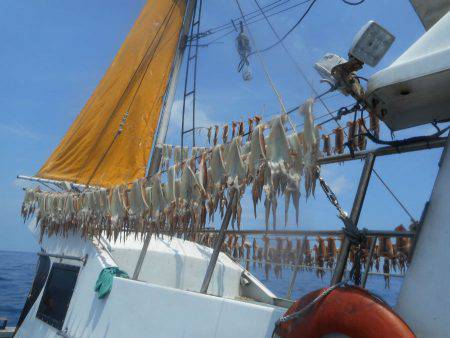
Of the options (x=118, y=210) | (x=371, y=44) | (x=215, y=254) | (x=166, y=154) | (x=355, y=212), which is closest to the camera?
(x=371, y=44)

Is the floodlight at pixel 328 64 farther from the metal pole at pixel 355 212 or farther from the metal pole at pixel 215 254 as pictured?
the metal pole at pixel 215 254

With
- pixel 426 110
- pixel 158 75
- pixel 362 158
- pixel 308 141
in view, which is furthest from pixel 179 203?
pixel 158 75

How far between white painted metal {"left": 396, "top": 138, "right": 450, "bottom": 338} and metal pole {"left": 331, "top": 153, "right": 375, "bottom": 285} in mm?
436

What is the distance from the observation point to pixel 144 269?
8047 millimetres

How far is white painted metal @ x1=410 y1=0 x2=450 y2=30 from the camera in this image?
353 centimetres

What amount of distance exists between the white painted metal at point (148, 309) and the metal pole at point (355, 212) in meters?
0.80

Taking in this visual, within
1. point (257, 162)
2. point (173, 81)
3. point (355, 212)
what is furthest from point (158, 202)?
point (173, 81)

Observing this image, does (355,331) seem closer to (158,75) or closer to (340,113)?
(340,113)

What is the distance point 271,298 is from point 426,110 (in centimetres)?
575

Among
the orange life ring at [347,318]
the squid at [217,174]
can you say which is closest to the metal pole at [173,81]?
the squid at [217,174]

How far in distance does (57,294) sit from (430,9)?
7593 millimetres

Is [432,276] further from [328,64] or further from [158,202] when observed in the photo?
[158,202]

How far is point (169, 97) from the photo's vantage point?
10016 millimetres

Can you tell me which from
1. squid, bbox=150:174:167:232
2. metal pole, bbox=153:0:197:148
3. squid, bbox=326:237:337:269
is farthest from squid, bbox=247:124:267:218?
metal pole, bbox=153:0:197:148
